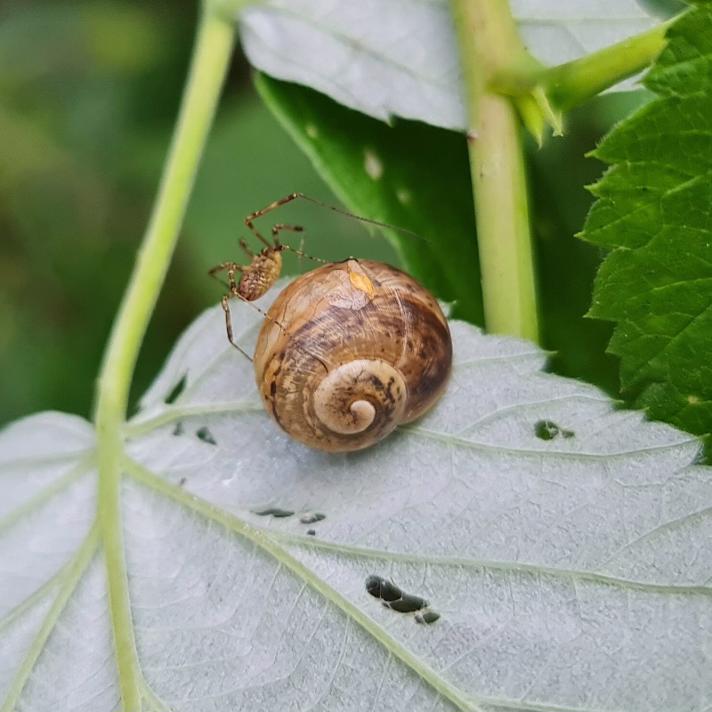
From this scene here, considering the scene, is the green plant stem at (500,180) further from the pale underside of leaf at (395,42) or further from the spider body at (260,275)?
the spider body at (260,275)

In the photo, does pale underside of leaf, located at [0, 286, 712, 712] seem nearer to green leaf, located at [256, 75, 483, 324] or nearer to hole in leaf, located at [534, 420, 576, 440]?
hole in leaf, located at [534, 420, 576, 440]

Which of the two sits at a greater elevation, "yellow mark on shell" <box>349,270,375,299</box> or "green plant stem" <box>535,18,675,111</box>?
"green plant stem" <box>535,18,675,111</box>

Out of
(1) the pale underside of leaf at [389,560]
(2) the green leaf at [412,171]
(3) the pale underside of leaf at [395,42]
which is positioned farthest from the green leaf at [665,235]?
(2) the green leaf at [412,171]

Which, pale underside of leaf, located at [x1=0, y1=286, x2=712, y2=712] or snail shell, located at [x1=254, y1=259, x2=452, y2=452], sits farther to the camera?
snail shell, located at [x1=254, y1=259, x2=452, y2=452]

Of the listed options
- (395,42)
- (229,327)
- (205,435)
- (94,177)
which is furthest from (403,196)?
(94,177)

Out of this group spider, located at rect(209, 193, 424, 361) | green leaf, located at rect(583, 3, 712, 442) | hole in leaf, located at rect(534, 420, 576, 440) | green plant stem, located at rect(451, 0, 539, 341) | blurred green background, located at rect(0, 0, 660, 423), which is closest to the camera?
green leaf, located at rect(583, 3, 712, 442)

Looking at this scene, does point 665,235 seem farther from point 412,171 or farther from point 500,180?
point 412,171

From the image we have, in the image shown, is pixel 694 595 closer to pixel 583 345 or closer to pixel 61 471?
pixel 583 345

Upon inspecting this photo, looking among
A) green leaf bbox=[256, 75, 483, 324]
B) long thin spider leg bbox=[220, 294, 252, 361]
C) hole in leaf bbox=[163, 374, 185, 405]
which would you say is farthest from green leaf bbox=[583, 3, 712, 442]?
hole in leaf bbox=[163, 374, 185, 405]
